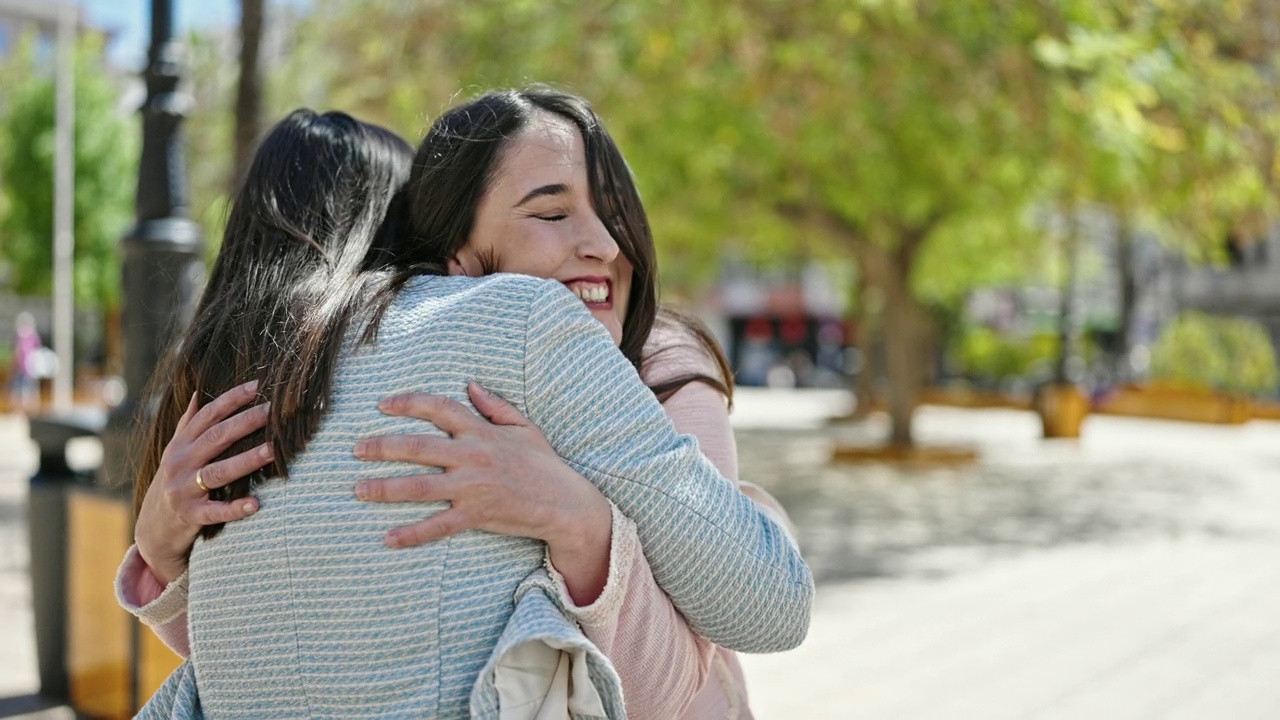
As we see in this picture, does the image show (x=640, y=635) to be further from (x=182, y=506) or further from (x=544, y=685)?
(x=182, y=506)

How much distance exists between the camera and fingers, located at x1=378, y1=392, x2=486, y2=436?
53.2 inches

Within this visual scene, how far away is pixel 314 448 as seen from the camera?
139cm

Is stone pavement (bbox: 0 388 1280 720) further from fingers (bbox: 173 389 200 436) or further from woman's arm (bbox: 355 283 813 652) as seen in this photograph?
fingers (bbox: 173 389 200 436)

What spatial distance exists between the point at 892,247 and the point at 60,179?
16949 mm

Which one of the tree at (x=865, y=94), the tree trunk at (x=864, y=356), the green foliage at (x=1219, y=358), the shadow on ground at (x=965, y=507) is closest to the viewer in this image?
the tree at (x=865, y=94)

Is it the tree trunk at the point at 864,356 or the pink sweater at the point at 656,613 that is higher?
the pink sweater at the point at 656,613

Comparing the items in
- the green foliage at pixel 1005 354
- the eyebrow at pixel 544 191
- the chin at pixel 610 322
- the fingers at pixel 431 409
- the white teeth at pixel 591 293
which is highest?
the eyebrow at pixel 544 191

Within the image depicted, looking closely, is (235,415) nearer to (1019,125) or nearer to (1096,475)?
(1019,125)

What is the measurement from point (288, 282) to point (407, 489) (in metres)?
0.37

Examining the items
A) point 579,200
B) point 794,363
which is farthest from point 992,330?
point 579,200

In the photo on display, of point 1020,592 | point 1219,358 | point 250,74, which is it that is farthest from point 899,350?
point 1219,358

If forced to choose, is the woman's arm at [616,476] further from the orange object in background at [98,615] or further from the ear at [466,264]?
the orange object in background at [98,615]

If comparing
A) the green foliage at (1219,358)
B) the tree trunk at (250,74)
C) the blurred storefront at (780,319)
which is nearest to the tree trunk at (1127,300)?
the green foliage at (1219,358)

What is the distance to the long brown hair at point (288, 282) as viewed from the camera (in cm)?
141
